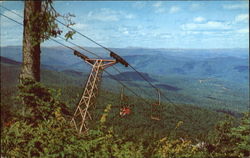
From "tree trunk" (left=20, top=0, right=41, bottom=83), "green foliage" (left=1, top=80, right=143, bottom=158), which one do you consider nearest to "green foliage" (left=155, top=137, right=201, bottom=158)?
"green foliage" (left=1, top=80, right=143, bottom=158)

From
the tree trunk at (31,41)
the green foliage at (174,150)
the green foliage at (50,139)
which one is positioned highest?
the tree trunk at (31,41)

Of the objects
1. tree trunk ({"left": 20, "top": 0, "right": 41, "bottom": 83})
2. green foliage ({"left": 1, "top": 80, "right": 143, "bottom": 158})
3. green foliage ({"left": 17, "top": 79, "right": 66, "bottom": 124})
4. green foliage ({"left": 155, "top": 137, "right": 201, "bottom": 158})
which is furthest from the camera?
tree trunk ({"left": 20, "top": 0, "right": 41, "bottom": 83})

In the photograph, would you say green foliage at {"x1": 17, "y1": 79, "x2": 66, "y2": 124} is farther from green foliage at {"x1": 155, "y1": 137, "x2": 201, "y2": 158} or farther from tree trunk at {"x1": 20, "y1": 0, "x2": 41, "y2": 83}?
green foliage at {"x1": 155, "y1": 137, "x2": 201, "y2": 158}

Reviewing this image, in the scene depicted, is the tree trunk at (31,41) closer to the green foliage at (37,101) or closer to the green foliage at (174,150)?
the green foliage at (37,101)

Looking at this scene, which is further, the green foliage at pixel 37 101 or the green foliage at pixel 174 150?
the green foliage at pixel 37 101

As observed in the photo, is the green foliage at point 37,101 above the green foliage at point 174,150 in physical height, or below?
above

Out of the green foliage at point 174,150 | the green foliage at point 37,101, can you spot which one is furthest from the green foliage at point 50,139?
the green foliage at point 174,150

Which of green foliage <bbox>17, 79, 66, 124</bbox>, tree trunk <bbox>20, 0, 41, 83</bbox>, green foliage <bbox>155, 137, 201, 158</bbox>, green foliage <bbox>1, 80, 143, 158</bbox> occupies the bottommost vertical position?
A: green foliage <bbox>155, 137, 201, 158</bbox>

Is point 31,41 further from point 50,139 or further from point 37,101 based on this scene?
point 50,139

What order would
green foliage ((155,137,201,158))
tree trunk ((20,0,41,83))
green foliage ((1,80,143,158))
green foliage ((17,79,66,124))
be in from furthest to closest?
tree trunk ((20,0,41,83)) → green foliage ((17,79,66,124)) → green foliage ((155,137,201,158)) → green foliage ((1,80,143,158))
